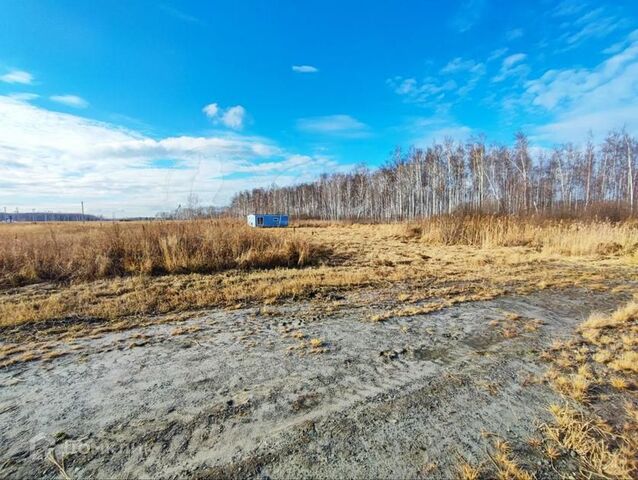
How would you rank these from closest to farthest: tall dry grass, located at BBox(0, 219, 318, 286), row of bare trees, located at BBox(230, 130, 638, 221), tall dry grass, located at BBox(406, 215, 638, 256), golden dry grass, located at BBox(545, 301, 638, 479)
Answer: golden dry grass, located at BBox(545, 301, 638, 479)
tall dry grass, located at BBox(0, 219, 318, 286)
tall dry grass, located at BBox(406, 215, 638, 256)
row of bare trees, located at BBox(230, 130, 638, 221)

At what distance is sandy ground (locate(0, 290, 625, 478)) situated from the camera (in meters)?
1.71

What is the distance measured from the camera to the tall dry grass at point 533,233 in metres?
10.1

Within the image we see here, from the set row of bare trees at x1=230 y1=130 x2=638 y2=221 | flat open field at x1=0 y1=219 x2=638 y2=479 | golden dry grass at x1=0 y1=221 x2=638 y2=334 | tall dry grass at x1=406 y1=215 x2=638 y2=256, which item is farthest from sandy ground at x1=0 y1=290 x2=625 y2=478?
row of bare trees at x1=230 y1=130 x2=638 y2=221

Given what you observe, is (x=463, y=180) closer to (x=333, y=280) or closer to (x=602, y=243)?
(x=602, y=243)

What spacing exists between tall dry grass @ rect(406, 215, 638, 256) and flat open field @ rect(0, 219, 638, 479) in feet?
17.4

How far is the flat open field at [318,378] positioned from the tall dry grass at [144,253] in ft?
1.68

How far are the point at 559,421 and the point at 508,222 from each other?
1405cm

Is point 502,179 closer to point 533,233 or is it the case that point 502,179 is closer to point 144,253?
point 533,233

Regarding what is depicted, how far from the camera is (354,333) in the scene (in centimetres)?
362

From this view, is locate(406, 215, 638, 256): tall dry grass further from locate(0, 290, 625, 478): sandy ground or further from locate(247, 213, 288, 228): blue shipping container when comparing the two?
locate(247, 213, 288, 228): blue shipping container

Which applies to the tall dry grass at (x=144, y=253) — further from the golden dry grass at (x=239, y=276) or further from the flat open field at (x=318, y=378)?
the flat open field at (x=318, y=378)

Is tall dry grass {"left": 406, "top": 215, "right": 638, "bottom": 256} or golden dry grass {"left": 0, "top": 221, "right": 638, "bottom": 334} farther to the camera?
tall dry grass {"left": 406, "top": 215, "right": 638, "bottom": 256}

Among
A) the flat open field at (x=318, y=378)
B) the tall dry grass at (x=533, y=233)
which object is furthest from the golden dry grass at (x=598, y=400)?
the tall dry grass at (x=533, y=233)

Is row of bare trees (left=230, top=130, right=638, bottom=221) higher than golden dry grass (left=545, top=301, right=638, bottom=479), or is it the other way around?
row of bare trees (left=230, top=130, right=638, bottom=221)
